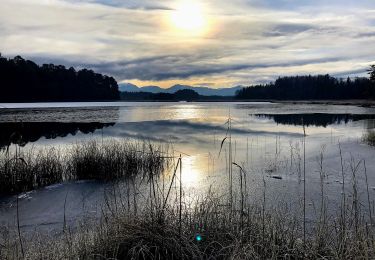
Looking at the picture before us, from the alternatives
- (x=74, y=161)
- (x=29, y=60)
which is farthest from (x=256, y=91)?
(x=74, y=161)

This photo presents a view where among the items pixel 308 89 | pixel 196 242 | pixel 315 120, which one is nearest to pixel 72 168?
pixel 196 242

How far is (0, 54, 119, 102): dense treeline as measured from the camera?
85250mm

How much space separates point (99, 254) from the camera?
4.59 metres

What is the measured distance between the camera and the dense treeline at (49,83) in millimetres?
85250

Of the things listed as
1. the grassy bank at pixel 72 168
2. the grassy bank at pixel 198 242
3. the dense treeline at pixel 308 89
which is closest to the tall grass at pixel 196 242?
the grassy bank at pixel 198 242

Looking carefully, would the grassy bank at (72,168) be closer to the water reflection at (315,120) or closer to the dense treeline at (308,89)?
the water reflection at (315,120)

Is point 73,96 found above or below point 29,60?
below

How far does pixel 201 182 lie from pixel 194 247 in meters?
5.74

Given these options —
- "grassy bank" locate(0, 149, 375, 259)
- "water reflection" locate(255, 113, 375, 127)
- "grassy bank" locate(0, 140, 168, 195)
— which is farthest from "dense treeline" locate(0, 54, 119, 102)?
"grassy bank" locate(0, 149, 375, 259)

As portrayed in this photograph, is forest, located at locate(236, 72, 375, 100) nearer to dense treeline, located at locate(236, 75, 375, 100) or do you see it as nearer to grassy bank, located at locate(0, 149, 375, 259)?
dense treeline, located at locate(236, 75, 375, 100)

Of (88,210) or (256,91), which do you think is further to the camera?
(256,91)

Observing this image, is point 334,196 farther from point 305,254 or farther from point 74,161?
point 74,161

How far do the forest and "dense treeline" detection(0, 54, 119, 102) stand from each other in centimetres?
6990

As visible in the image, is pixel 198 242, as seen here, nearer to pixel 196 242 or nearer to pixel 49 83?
pixel 196 242
